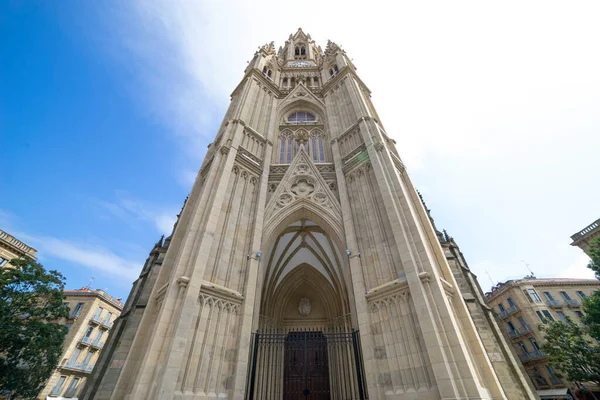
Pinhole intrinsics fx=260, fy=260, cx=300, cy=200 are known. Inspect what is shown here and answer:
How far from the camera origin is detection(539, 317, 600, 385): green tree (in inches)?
549

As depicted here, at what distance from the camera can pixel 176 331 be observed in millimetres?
6891

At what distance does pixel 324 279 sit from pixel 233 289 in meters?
8.43

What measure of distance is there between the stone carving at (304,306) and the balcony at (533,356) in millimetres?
23558

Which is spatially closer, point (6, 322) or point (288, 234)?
point (6, 322)

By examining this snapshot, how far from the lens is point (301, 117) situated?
18.4 metres

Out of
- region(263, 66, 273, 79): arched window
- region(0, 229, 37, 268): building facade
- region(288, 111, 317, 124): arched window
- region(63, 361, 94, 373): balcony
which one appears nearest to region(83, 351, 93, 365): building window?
region(63, 361, 94, 373): balcony

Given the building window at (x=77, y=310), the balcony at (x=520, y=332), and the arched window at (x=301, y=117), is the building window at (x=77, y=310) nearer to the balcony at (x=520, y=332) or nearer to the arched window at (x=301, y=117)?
the arched window at (x=301, y=117)

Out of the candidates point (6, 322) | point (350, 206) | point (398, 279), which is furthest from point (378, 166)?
point (6, 322)

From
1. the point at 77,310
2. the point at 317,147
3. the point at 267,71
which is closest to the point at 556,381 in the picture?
the point at 317,147

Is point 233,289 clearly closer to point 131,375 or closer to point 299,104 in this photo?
point 131,375

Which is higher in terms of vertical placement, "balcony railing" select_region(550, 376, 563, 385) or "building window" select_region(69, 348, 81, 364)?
"building window" select_region(69, 348, 81, 364)

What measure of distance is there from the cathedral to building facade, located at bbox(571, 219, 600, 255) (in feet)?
37.7

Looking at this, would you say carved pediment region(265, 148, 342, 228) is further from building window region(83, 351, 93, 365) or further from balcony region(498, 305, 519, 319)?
building window region(83, 351, 93, 365)

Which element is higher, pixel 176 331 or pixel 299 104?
pixel 299 104
